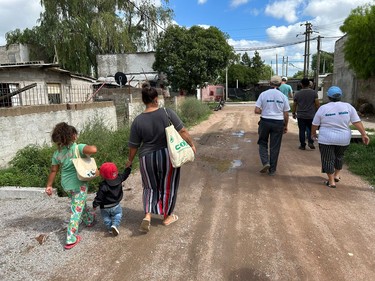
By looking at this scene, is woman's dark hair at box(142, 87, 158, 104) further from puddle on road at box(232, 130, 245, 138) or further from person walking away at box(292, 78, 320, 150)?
puddle on road at box(232, 130, 245, 138)

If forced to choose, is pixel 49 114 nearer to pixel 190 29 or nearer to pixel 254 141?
pixel 254 141

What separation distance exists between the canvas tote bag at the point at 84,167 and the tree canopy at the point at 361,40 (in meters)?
16.8

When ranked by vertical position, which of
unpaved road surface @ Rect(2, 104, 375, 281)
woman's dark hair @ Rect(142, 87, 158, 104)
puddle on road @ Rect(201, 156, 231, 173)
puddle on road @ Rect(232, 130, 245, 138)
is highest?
woman's dark hair @ Rect(142, 87, 158, 104)

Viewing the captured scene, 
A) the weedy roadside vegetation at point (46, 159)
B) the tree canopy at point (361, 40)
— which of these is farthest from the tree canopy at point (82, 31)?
the weedy roadside vegetation at point (46, 159)

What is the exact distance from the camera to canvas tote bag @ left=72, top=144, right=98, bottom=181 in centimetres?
314

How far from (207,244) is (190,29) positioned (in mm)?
24184

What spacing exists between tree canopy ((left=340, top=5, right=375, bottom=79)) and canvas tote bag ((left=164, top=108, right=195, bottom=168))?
52.6 feet

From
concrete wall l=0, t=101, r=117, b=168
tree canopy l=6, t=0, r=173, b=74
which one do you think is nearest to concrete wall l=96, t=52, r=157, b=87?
tree canopy l=6, t=0, r=173, b=74

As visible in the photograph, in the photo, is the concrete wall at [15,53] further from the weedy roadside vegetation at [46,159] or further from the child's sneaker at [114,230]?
the child's sneaker at [114,230]

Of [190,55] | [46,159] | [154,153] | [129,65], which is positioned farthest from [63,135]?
[129,65]

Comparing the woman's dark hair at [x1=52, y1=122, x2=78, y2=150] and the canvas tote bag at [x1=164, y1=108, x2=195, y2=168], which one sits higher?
the woman's dark hair at [x1=52, y1=122, x2=78, y2=150]

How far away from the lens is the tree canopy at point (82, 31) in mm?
22594

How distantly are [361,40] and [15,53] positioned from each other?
26953 mm

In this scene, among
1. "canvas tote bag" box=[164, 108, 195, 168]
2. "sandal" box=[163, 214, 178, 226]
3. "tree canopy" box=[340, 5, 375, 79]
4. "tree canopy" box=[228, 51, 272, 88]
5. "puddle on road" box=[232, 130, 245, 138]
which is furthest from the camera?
"tree canopy" box=[228, 51, 272, 88]
